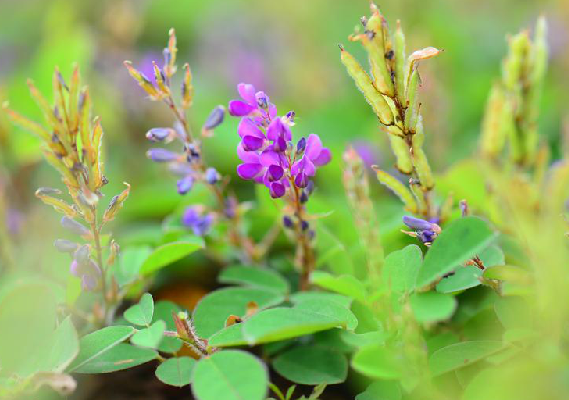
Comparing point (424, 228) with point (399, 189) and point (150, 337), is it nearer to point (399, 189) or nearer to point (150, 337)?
point (399, 189)

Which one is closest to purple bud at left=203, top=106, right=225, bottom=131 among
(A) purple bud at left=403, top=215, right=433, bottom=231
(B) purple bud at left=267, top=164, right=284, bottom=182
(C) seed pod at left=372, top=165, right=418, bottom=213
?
(B) purple bud at left=267, top=164, right=284, bottom=182

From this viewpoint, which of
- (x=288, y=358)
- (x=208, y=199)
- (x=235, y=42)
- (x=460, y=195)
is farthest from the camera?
(x=235, y=42)

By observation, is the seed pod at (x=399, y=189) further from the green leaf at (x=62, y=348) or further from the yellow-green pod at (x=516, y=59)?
the green leaf at (x=62, y=348)

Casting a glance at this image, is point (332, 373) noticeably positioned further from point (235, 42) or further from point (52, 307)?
point (235, 42)

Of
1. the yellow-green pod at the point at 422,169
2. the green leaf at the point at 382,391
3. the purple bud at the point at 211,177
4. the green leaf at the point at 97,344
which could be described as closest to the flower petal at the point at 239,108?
the purple bud at the point at 211,177

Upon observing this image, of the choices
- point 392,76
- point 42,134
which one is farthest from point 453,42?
point 42,134

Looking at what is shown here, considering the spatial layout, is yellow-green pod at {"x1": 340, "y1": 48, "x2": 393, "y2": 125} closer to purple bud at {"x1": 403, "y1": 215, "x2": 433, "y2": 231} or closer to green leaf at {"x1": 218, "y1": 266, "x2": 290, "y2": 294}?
purple bud at {"x1": 403, "y1": 215, "x2": 433, "y2": 231}

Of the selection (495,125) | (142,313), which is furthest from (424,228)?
(142,313)
